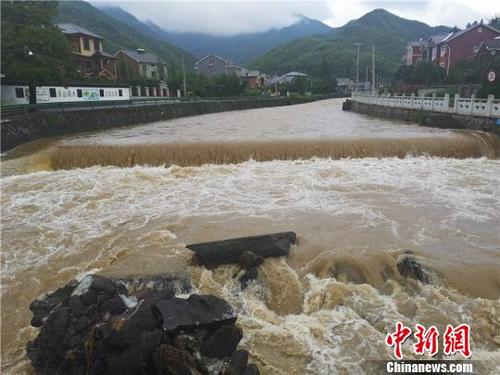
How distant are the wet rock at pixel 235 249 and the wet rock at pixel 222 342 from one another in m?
2.18

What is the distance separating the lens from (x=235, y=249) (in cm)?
638

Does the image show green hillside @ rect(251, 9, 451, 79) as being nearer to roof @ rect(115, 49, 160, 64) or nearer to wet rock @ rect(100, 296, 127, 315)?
roof @ rect(115, 49, 160, 64)

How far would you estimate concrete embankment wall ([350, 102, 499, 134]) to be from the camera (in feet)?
51.5

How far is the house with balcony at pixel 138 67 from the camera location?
46.8 metres

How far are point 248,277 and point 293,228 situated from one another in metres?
2.17

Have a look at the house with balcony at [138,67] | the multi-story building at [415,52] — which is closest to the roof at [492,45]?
the multi-story building at [415,52]

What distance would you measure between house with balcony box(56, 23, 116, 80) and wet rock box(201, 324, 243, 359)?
42.7 meters

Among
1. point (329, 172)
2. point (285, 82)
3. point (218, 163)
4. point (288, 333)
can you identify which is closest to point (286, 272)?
point (288, 333)

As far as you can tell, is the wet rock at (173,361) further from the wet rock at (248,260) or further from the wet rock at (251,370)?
the wet rock at (248,260)

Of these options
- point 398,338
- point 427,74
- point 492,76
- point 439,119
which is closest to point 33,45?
point 439,119

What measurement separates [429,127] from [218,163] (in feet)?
37.1

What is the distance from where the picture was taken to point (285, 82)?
237 feet

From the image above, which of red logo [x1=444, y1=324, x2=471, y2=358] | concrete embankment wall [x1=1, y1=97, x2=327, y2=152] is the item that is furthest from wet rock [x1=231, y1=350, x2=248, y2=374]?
concrete embankment wall [x1=1, y1=97, x2=327, y2=152]

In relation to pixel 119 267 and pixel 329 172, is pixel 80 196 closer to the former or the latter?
pixel 119 267
